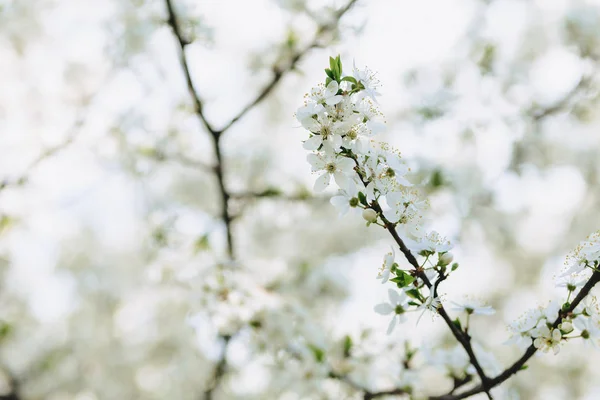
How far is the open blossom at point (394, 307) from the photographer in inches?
68.1

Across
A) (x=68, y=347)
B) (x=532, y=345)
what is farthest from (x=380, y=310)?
(x=68, y=347)

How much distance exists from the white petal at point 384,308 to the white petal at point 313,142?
2.14 ft

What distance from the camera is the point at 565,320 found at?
151cm

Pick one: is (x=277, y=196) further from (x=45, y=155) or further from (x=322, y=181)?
(x=322, y=181)

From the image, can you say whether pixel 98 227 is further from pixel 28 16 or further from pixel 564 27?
pixel 564 27

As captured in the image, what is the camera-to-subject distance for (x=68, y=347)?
6773 millimetres

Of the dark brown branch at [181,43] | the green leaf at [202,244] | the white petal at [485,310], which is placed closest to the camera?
the white petal at [485,310]

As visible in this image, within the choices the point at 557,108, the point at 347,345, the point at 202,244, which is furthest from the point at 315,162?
the point at 557,108

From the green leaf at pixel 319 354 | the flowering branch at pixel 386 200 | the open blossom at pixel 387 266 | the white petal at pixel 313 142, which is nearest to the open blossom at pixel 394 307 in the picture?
the flowering branch at pixel 386 200

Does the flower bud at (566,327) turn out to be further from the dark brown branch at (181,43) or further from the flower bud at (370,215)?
the dark brown branch at (181,43)

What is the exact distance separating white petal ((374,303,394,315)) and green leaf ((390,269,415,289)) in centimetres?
29

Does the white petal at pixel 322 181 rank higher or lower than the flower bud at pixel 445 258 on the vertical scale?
higher

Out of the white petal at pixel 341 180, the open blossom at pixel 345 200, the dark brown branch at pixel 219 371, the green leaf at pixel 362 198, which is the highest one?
the dark brown branch at pixel 219 371

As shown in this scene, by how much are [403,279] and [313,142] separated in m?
0.47
